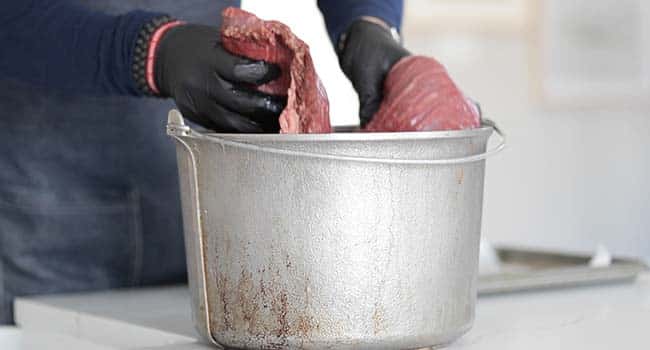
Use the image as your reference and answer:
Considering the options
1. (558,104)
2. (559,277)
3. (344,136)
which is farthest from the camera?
(558,104)

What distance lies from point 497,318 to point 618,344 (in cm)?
14

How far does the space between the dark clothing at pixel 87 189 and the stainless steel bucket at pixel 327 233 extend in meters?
0.44

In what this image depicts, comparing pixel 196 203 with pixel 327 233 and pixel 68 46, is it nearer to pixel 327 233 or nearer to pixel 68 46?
pixel 327 233

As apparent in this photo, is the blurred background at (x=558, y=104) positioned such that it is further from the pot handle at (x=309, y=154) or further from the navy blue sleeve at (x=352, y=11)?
the pot handle at (x=309, y=154)

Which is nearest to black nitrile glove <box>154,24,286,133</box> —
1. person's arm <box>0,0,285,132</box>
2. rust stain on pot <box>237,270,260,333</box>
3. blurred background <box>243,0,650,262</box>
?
person's arm <box>0,0,285,132</box>

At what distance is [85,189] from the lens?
3.86ft

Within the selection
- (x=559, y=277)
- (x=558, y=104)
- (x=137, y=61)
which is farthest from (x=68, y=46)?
(x=558, y=104)

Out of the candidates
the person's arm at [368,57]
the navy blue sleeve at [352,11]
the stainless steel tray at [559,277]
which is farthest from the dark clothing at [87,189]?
the stainless steel tray at [559,277]

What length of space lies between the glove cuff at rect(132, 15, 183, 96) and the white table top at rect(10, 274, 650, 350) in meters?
0.20

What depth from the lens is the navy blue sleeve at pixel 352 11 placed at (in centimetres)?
119

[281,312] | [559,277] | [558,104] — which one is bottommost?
[558,104]

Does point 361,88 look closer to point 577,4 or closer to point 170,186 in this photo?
point 170,186

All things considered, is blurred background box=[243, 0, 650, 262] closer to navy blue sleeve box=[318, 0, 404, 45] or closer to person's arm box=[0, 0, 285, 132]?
navy blue sleeve box=[318, 0, 404, 45]

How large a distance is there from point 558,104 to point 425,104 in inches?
111
